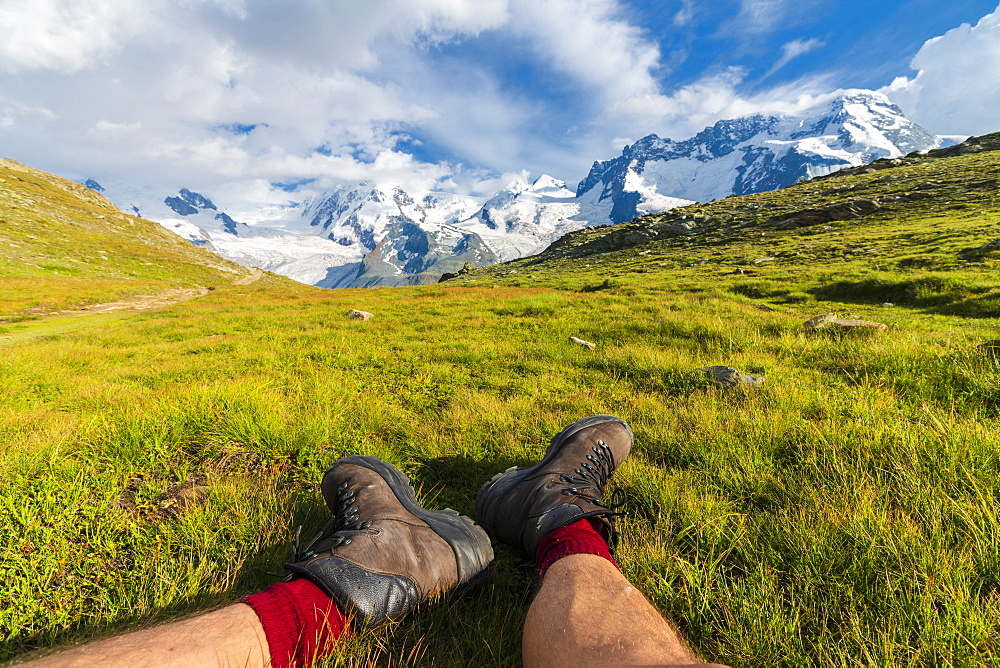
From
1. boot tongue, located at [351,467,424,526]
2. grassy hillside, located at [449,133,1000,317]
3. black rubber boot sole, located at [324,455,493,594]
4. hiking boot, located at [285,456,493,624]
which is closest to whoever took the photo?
hiking boot, located at [285,456,493,624]

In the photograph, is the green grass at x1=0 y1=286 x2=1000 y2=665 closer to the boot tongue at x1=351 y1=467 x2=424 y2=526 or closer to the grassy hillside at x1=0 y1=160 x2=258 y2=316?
the boot tongue at x1=351 y1=467 x2=424 y2=526

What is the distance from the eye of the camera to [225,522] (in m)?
2.35

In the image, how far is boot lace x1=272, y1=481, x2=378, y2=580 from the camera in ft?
7.27

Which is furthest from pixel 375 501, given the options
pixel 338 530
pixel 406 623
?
pixel 406 623

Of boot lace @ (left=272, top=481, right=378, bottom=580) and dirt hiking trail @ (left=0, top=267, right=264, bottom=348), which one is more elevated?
dirt hiking trail @ (left=0, top=267, right=264, bottom=348)

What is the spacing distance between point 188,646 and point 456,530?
1421 millimetres

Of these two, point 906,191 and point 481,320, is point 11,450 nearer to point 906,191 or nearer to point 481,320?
point 481,320

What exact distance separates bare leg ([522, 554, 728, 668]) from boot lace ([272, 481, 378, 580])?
3.94ft

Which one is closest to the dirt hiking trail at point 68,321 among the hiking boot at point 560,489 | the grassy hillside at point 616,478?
the grassy hillside at point 616,478

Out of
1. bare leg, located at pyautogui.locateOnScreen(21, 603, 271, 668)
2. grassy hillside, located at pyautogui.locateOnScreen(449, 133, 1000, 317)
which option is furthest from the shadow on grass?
grassy hillside, located at pyautogui.locateOnScreen(449, 133, 1000, 317)

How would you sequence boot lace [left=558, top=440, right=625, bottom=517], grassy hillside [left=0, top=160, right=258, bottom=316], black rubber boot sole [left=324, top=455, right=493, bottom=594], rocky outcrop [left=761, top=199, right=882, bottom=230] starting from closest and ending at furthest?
black rubber boot sole [left=324, top=455, right=493, bottom=594] → boot lace [left=558, top=440, right=625, bottom=517] → grassy hillside [left=0, top=160, right=258, bottom=316] → rocky outcrop [left=761, top=199, right=882, bottom=230]

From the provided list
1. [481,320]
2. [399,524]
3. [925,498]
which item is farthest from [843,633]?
[481,320]

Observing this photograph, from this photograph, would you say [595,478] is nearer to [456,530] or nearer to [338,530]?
[456,530]

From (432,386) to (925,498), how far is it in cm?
484
